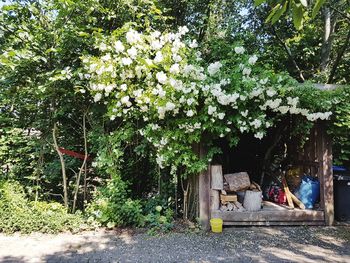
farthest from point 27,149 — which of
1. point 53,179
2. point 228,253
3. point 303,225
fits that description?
point 303,225

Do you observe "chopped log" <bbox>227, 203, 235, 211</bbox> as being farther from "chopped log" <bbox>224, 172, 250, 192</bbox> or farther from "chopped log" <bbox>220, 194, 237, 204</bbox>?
"chopped log" <bbox>224, 172, 250, 192</bbox>

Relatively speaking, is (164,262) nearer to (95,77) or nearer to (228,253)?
(228,253)

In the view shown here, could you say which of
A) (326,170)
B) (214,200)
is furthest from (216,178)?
(326,170)

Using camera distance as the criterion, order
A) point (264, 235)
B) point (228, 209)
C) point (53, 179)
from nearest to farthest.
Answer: point (264, 235) → point (228, 209) → point (53, 179)

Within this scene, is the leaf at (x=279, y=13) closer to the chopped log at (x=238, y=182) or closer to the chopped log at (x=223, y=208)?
the chopped log at (x=223, y=208)

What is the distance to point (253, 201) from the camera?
17.4ft

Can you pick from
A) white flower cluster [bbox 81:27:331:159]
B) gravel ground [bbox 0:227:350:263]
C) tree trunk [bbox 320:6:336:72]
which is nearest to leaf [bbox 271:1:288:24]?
white flower cluster [bbox 81:27:331:159]

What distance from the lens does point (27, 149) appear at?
5.79 metres

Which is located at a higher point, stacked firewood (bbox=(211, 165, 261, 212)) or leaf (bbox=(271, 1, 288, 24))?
leaf (bbox=(271, 1, 288, 24))

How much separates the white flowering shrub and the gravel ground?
119 cm

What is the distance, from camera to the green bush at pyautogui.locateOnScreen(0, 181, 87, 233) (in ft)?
15.8

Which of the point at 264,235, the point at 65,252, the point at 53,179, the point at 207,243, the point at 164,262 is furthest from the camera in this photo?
the point at 53,179

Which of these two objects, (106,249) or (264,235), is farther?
(264,235)

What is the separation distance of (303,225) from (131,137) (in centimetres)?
341
